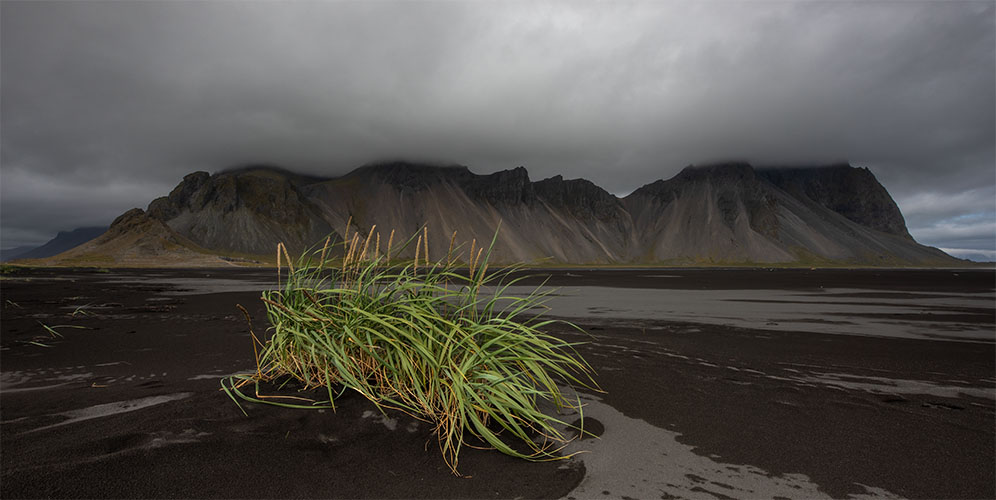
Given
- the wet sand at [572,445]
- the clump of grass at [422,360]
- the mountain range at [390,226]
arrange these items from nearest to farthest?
the wet sand at [572,445], the clump of grass at [422,360], the mountain range at [390,226]

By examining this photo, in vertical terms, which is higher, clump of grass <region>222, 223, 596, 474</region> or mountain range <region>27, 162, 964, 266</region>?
mountain range <region>27, 162, 964, 266</region>

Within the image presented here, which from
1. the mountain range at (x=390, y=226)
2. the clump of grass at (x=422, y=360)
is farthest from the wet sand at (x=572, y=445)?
the mountain range at (x=390, y=226)

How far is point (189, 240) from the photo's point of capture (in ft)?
443

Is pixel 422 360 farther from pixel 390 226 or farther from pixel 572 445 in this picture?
pixel 390 226

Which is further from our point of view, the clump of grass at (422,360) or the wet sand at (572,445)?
the clump of grass at (422,360)

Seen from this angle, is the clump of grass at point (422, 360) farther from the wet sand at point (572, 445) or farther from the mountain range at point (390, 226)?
the mountain range at point (390, 226)

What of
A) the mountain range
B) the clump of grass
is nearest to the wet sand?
the clump of grass

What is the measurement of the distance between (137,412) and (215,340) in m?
6.06

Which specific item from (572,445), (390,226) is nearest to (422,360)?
(572,445)

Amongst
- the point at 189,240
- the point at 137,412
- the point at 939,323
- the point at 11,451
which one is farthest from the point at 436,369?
the point at 189,240

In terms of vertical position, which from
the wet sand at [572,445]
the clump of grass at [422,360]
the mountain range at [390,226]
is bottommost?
the wet sand at [572,445]

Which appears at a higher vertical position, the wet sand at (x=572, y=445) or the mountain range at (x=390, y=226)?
the mountain range at (x=390, y=226)

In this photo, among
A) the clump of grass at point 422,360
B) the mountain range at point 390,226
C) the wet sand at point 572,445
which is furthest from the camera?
the mountain range at point 390,226

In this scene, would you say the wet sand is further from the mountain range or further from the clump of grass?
the mountain range
